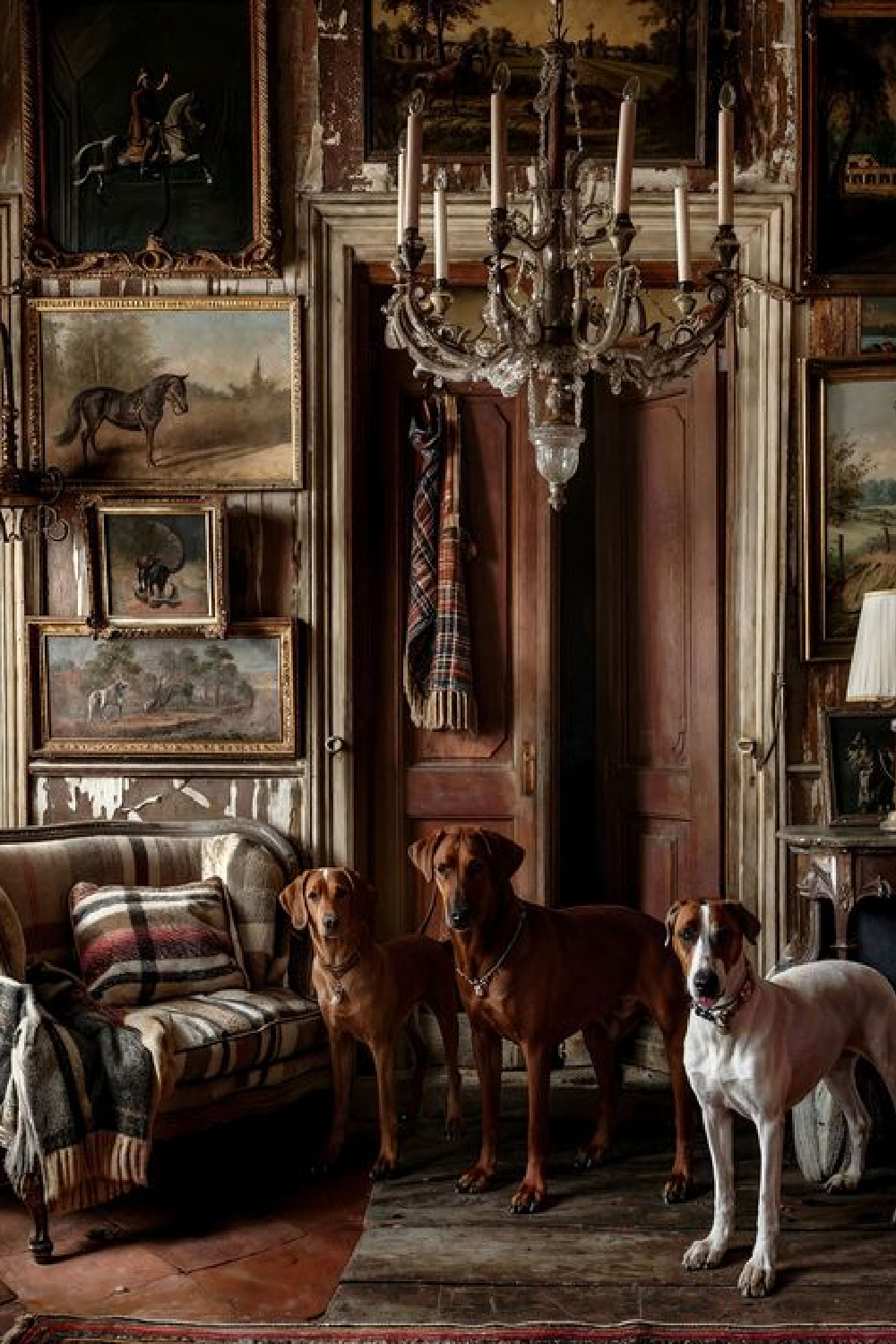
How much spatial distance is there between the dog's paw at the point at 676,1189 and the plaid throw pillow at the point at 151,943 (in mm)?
1511

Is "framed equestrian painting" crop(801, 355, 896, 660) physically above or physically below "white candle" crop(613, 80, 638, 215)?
below

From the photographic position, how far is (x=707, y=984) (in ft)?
10.9

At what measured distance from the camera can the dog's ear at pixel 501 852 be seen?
3947 millimetres

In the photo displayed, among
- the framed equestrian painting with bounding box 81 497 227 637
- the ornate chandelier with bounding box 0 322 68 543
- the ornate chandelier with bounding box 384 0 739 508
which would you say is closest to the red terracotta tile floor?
the framed equestrian painting with bounding box 81 497 227 637

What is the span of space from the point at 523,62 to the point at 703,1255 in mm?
3980

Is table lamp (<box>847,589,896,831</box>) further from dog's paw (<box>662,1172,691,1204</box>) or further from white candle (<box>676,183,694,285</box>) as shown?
white candle (<box>676,183,694,285</box>)

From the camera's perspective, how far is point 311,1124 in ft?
15.6

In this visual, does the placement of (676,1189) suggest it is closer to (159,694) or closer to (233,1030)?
(233,1030)

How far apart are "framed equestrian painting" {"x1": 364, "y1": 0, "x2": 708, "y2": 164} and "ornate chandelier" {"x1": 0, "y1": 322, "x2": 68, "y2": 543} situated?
1.57 m

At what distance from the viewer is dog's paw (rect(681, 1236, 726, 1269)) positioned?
11.2ft

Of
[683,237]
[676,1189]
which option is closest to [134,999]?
[676,1189]

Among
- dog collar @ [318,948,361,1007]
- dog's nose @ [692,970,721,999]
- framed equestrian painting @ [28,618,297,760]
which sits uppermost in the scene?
framed equestrian painting @ [28,618,297,760]

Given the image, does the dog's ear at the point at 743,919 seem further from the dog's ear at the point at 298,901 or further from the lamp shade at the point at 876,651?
the dog's ear at the point at 298,901

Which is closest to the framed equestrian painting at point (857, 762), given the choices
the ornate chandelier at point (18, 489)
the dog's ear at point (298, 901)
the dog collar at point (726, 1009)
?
the dog collar at point (726, 1009)
